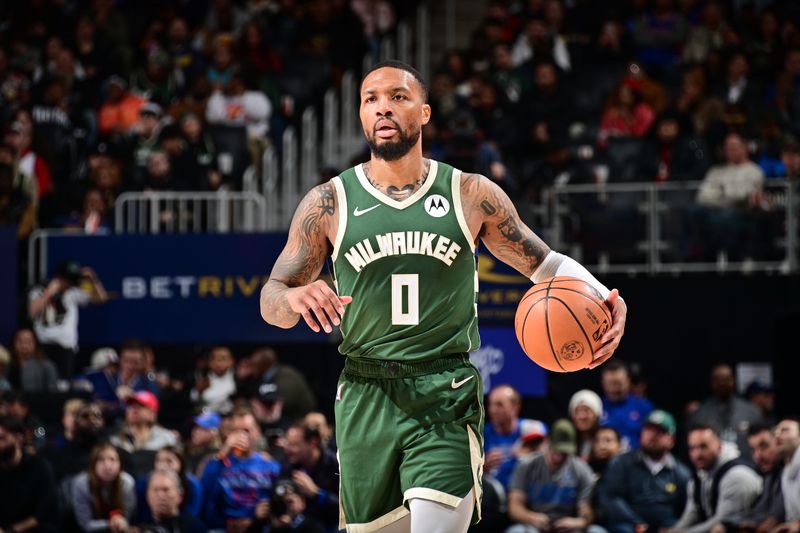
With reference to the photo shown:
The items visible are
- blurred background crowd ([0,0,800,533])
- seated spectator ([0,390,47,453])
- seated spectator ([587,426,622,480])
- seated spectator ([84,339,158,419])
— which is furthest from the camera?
seated spectator ([84,339,158,419])

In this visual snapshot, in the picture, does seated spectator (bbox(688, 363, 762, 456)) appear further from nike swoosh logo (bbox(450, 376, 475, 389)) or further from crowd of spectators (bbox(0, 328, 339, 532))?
nike swoosh logo (bbox(450, 376, 475, 389))

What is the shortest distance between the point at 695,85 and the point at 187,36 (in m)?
7.25

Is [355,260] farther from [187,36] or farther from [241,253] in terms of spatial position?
[187,36]

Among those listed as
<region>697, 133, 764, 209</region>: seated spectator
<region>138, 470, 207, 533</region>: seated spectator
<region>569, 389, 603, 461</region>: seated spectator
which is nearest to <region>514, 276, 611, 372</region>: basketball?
<region>138, 470, 207, 533</region>: seated spectator

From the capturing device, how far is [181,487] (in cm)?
1218

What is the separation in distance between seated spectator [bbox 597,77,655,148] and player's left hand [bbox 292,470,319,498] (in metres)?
7.09

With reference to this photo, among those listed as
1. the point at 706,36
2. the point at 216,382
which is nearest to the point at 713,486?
the point at 216,382

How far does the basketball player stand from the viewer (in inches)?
246

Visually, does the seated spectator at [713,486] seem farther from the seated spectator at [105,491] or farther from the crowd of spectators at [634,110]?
the seated spectator at [105,491]

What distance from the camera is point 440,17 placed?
72.3ft

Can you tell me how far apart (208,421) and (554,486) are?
340 cm

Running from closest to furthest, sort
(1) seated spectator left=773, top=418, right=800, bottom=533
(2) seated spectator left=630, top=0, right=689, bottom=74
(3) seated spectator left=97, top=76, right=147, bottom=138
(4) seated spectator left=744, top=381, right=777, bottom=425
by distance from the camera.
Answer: (1) seated spectator left=773, top=418, right=800, bottom=533, (4) seated spectator left=744, top=381, right=777, bottom=425, (3) seated spectator left=97, top=76, right=147, bottom=138, (2) seated spectator left=630, top=0, right=689, bottom=74

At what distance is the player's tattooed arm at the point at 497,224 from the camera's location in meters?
6.48

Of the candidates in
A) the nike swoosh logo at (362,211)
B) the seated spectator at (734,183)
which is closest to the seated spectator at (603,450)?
the seated spectator at (734,183)
